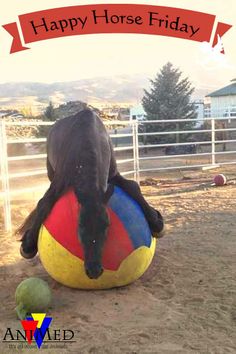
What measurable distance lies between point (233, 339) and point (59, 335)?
1.14 m

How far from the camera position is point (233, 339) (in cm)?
302

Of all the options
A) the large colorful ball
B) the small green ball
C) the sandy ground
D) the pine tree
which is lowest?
the sandy ground

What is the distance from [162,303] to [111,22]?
7010 mm

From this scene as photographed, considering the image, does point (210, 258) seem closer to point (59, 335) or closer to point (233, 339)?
point (233, 339)

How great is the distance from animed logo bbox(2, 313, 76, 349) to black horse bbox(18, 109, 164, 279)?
0.45 m

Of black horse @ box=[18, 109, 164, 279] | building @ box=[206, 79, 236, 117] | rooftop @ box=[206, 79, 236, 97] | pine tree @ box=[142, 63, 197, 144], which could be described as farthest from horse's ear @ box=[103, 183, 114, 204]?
rooftop @ box=[206, 79, 236, 97]

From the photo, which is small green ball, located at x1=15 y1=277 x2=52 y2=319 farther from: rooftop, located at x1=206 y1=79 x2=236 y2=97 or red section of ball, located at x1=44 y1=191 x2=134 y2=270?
rooftop, located at x1=206 y1=79 x2=236 y2=97

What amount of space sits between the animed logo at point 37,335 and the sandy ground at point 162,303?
0.18ft

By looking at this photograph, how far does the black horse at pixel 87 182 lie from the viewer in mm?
3398

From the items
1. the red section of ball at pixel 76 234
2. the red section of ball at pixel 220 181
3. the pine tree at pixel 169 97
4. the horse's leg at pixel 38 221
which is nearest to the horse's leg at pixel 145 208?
the red section of ball at pixel 76 234

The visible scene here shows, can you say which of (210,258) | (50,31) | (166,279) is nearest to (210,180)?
(50,31)

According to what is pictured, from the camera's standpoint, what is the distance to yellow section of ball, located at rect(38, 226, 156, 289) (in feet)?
12.5

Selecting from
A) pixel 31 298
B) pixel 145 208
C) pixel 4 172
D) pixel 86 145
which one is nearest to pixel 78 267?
pixel 31 298

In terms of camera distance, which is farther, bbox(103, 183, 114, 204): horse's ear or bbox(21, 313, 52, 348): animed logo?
bbox(103, 183, 114, 204): horse's ear
